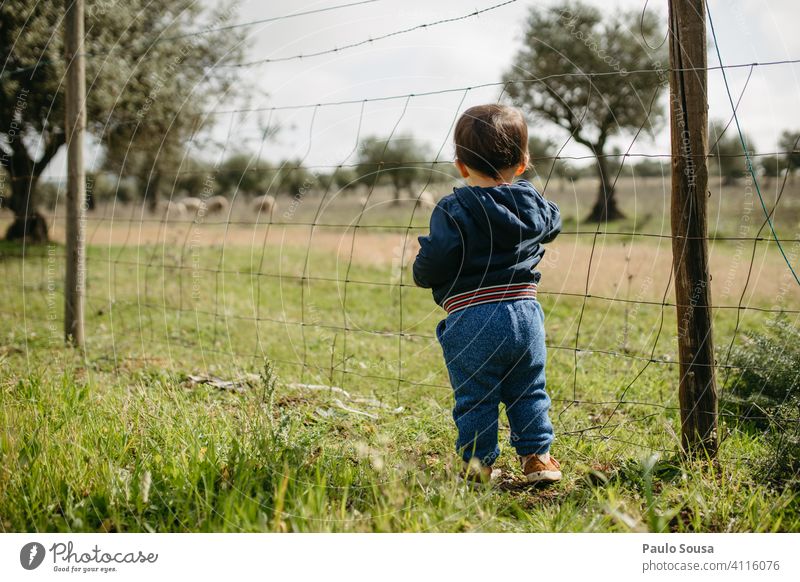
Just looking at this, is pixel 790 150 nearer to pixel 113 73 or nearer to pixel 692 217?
pixel 692 217

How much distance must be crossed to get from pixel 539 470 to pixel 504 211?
3.78 ft

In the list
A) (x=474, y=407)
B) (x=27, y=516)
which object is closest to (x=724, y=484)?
(x=474, y=407)

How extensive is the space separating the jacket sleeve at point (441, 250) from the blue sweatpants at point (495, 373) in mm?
197

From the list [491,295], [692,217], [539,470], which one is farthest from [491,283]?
[692,217]

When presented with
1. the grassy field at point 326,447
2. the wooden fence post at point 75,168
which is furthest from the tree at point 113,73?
the grassy field at point 326,447

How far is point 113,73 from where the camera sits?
37.2 feet

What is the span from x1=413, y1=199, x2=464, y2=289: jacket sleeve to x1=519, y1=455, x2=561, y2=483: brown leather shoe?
2.93 ft

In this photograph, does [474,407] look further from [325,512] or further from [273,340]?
[273,340]

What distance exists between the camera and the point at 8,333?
5688 mm

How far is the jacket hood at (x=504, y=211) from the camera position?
8.01ft

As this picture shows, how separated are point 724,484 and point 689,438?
400 mm

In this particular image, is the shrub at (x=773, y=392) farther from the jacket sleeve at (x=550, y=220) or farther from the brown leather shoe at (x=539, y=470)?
the jacket sleeve at (x=550, y=220)
